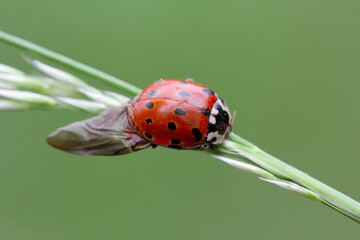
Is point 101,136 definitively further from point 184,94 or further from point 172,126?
point 184,94

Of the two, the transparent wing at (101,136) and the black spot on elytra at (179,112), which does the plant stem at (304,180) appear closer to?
the black spot on elytra at (179,112)

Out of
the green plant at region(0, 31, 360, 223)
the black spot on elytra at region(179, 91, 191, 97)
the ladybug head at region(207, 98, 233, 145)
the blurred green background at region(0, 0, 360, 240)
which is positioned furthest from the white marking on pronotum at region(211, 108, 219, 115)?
the blurred green background at region(0, 0, 360, 240)

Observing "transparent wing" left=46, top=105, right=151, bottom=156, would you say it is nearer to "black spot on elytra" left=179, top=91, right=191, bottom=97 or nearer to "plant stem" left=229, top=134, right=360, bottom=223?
"black spot on elytra" left=179, top=91, right=191, bottom=97

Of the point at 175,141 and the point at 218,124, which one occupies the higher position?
the point at 218,124

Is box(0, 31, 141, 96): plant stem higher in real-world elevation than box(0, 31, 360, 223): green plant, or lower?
higher

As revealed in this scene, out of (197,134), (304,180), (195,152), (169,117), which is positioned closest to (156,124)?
(169,117)

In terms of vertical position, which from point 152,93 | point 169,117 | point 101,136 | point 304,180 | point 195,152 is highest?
point 195,152
